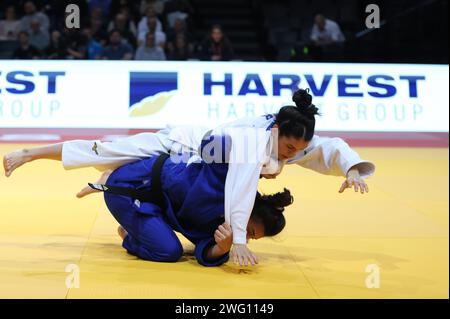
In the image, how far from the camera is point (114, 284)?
306 cm

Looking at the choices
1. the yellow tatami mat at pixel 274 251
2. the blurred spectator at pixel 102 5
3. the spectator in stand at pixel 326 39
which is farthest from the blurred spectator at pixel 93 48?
the yellow tatami mat at pixel 274 251

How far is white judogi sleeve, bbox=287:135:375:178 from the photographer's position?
357 cm

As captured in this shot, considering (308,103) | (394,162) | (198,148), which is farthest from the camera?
(394,162)

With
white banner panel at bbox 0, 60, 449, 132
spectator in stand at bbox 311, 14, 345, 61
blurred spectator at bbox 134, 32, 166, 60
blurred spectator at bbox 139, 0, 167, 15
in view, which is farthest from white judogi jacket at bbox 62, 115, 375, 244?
blurred spectator at bbox 139, 0, 167, 15

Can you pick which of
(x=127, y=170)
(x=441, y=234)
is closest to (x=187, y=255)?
(x=127, y=170)

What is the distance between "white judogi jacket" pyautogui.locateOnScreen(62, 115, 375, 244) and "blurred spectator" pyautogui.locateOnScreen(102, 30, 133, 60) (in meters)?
5.55

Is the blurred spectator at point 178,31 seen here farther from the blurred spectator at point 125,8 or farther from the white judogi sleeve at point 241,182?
the white judogi sleeve at point 241,182

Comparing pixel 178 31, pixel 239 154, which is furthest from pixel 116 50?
pixel 239 154

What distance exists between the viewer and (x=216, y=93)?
8.47 metres

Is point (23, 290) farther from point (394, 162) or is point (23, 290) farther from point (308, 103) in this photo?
point (394, 162)

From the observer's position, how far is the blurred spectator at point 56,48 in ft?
30.1

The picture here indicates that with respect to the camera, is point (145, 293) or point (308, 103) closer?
point (145, 293)

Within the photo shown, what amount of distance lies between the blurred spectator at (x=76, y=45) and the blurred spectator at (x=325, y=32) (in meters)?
3.61

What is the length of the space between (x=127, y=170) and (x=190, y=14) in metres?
7.81
